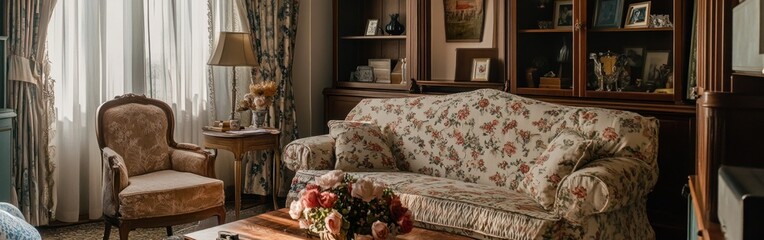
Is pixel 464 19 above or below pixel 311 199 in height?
above

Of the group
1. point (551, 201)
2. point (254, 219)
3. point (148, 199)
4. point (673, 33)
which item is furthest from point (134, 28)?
point (673, 33)

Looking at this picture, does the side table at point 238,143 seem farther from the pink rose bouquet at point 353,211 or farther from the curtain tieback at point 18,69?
the pink rose bouquet at point 353,211

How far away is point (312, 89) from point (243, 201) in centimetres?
101

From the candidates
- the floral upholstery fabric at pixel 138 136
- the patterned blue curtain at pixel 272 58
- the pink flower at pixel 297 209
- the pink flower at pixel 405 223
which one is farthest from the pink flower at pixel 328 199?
the patterned blue curtain at pixel 272 58

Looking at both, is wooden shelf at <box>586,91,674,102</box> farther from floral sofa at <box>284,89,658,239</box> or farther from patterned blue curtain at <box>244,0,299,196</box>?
patterned blue curtain at <box>244,0,299,196</box>

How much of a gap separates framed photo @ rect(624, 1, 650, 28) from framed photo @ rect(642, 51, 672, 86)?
0.21 meters

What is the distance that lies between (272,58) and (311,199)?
289 cm

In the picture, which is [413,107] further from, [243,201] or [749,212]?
[749,212]

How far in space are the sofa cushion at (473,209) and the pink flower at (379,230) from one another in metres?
0.89

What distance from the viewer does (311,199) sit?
2.48 m

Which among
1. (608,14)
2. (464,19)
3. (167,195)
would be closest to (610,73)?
(608,14)

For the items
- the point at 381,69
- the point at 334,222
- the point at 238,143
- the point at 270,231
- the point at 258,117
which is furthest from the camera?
the point at 381,69

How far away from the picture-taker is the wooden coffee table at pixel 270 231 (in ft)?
8.91

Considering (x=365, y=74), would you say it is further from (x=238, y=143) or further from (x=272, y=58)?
(x=238, y=143)
